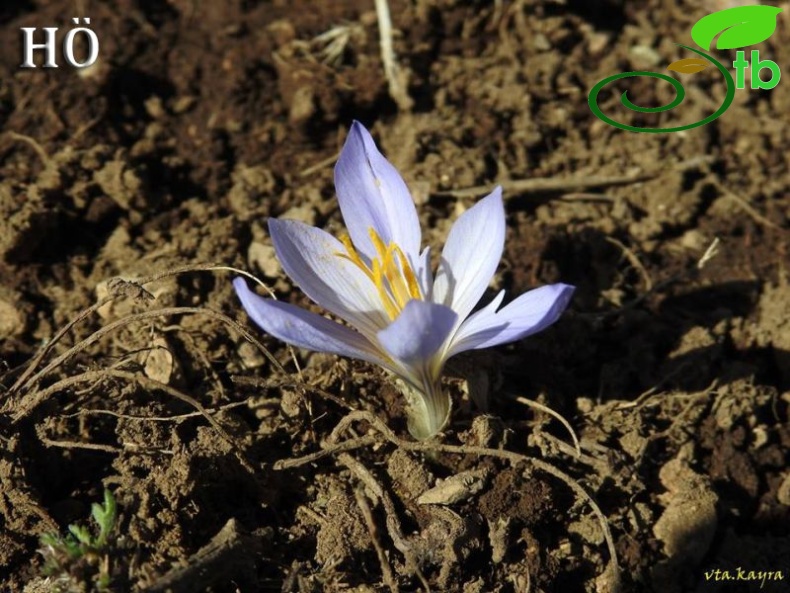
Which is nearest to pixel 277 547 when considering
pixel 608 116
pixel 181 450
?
pixel 181 450

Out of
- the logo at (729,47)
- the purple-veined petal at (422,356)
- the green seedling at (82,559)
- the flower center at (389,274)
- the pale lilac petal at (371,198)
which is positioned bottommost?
the green seedling at (82,559)

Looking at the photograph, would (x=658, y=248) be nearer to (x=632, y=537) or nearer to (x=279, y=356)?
(x=632, y=537)

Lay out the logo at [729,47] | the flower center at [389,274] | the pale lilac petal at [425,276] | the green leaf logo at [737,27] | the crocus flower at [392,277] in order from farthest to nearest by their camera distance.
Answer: the green leaf logo at [737,27], the logo at [729,47], the pale lilac petal at [425,276], the flower center at [389,274], the crocus flower at [392,277]

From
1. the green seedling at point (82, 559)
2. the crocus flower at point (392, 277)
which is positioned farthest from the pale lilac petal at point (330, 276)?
the green seedling at point (82, 559)

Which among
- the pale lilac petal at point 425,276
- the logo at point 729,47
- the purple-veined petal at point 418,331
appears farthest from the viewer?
the logo at point 729,47

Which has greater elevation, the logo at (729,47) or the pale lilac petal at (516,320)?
the logo at (729,47)

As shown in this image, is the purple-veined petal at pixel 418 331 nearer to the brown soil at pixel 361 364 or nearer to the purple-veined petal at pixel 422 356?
the purple-veined petal at pixel 422 356
